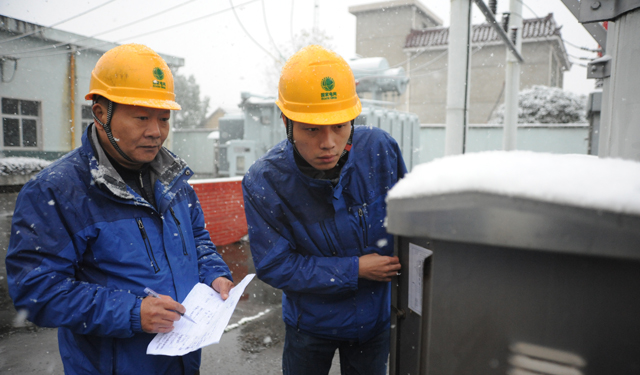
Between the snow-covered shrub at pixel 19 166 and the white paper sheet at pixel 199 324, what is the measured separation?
15721 mm

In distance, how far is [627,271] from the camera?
2.27 ft

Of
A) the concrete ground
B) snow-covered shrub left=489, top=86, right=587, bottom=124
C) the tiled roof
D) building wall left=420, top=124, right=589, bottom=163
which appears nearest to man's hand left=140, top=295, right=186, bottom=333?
the concrete ground

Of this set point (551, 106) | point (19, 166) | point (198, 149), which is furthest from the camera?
point (198, 149)

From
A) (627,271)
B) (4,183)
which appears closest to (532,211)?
(627,271)

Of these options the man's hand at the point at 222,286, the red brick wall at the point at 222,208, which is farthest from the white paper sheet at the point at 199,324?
the red brick wall at the point at 222,208

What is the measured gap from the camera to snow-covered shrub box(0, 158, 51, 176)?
45.9 ft

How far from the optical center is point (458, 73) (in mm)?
4398

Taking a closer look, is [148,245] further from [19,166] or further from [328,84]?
[19,166]

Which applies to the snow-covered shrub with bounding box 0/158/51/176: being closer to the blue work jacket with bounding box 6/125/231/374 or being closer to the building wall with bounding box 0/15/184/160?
the building wall with bounding box 0/15/184/160

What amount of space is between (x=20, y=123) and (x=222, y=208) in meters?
13.0

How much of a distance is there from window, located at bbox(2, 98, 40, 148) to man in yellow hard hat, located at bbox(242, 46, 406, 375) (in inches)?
686

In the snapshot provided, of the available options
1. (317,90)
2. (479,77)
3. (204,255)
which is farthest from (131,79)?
(479,77)

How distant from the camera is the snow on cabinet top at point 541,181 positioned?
64 centimetres

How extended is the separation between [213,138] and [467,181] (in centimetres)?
2571
